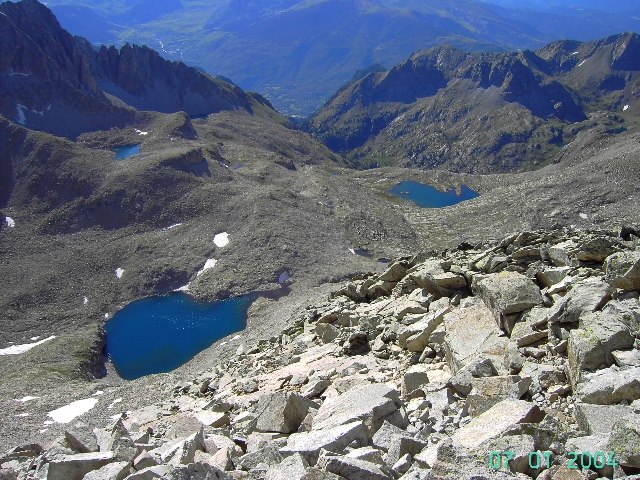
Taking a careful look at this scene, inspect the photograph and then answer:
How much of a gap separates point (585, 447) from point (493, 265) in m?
17.9

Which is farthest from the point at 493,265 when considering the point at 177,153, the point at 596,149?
the point at 596,149

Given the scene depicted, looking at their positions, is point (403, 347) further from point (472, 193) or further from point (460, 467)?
point (472, 193)

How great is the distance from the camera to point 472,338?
21391 millimetres

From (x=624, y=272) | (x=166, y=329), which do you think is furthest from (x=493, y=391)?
(x=166, y=329)

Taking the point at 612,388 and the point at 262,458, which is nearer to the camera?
the point at 612,388

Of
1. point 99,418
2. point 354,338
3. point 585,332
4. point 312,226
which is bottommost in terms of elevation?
point 312,226

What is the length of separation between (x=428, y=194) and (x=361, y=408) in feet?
567

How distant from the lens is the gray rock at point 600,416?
464 inches

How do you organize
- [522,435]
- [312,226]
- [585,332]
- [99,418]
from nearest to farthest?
[522,435], [585,332], [99,418], [312,226]

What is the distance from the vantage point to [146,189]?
404 ft

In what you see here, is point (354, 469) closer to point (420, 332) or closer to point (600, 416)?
point (600, 416)

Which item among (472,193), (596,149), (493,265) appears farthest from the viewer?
(596,149)

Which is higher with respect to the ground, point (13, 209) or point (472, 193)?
point (13, 209)

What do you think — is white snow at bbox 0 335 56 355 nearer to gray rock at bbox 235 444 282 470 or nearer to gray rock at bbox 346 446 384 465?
gray rock at bbox 235 444 282 470
